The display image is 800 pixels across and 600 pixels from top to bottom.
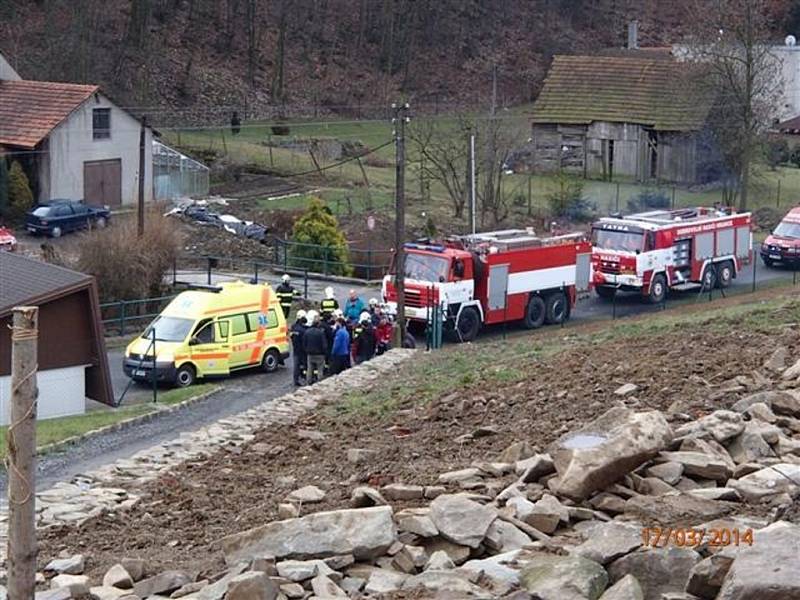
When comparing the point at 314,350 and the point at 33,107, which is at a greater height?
the point at 33,107

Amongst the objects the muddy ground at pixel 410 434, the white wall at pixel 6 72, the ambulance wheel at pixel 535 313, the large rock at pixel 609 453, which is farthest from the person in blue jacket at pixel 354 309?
the white wall at pixel 6 72

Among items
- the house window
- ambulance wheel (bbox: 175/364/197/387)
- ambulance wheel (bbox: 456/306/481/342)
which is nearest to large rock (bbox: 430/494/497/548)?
ambulance wheel (bbox: 175/364/197/387)

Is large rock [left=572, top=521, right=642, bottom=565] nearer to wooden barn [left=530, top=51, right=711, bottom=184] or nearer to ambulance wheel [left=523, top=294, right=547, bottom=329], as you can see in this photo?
ambulance wheel [left=523, top=294, right=547, bottom=329]

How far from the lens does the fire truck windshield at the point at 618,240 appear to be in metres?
39.2

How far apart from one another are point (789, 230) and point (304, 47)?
46162 mm

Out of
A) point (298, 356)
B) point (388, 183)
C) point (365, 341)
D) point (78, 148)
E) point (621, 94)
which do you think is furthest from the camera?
point (621, 94)

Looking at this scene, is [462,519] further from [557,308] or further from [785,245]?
A: [785,245]

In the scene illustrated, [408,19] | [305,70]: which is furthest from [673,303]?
[408,19]

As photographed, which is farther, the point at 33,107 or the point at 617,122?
the point at 617,122

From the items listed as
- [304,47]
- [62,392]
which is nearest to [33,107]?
[62,392]

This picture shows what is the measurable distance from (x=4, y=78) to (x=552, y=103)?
75.3 feet

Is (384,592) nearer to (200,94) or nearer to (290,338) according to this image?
(290,338)

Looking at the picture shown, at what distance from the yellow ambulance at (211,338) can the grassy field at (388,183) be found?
789 inches

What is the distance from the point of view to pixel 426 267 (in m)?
34.7
